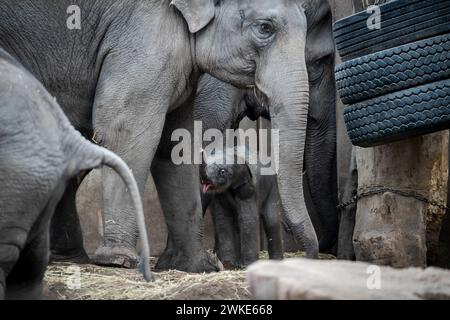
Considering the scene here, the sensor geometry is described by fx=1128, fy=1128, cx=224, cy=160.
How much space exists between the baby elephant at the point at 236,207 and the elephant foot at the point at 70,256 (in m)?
1.11

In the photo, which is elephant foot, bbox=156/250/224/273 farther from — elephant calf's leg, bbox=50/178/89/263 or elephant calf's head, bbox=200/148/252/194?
elephant calf's head, bbox=200/148/252/194

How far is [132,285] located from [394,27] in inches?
77.5

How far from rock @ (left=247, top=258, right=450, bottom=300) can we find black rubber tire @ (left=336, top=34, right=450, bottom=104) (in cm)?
203

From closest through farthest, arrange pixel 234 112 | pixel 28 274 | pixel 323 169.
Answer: pixel 28 274, pixel 234 112, pixel 323 169

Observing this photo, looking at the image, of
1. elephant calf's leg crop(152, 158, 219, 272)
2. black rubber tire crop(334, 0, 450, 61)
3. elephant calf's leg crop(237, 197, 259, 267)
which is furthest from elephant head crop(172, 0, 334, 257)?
elephant calf's leg crop(237, 197, 259, 267)

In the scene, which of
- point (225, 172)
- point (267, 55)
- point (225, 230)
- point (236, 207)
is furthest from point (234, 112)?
point (267, 55)

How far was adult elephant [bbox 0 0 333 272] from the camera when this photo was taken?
6.54 meters

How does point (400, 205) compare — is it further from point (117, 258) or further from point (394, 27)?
point (117, 258)

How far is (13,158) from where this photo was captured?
474cm

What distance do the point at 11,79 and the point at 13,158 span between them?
36 cm

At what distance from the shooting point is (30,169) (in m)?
4.75
